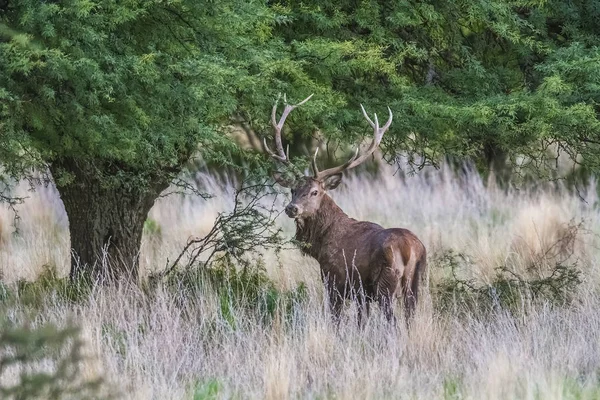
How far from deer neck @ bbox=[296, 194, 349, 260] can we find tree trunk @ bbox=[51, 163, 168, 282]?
1.52m

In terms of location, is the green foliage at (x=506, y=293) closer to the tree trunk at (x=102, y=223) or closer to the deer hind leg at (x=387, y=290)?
the deer hind leg at (x=387, y=290)

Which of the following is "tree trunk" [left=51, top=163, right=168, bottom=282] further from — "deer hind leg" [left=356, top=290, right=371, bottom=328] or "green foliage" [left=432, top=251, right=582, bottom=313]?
"green foliage" [left=432, top=251, right=582, bottom=313]

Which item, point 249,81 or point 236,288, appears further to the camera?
point 236,288

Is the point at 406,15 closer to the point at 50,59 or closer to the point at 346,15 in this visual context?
the point at 346,15

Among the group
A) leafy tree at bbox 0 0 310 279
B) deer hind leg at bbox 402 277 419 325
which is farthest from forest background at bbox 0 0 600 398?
deer hind leg at bbox 402 277 419 325

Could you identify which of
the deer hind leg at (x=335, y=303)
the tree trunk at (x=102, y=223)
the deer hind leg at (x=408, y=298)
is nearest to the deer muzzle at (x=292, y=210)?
the deer hind leg at (x=335, y=303)

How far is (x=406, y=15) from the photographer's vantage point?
31.2ft

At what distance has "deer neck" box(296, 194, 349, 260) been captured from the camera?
9305mm

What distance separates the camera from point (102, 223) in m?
10.1

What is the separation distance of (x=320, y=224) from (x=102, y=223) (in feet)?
6.95

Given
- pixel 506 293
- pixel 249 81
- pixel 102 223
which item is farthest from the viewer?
pixel 102 223

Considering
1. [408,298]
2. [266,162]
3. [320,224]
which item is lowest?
[408,298]

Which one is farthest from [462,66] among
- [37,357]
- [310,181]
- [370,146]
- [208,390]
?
[37,357]

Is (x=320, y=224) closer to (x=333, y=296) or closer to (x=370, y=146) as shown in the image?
(x=333, y=296)
